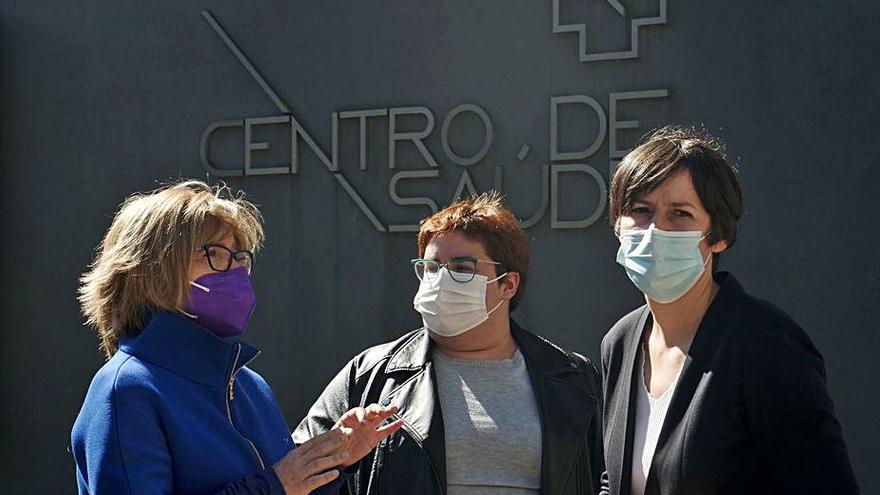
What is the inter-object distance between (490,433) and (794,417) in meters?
0.99

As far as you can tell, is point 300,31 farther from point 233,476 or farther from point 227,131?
point 233,476

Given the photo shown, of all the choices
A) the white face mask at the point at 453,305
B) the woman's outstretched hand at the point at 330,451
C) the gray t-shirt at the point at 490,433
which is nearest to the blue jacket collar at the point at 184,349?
the woman's outstretched hand at the point at 330,451

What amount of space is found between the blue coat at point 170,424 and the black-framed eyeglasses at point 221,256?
15 centimetres

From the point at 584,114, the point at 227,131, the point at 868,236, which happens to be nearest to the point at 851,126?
the point at 868,236

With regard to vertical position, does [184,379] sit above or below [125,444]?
above

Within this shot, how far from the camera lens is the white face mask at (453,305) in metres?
3.30

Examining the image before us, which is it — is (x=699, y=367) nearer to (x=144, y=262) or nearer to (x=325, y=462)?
(x=325, y=462)

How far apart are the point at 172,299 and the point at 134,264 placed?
0.39 feet

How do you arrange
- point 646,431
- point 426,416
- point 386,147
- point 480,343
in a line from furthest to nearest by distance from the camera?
point 386,147
point 480,343
point 426,416
point 646,431

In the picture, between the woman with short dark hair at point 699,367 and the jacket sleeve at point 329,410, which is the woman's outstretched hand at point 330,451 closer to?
the jacket sleeve at point 329,410

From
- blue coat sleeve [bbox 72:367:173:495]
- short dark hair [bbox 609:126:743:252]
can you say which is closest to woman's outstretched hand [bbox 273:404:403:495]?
blue coat sleeve [bbox 72:367:173:495]

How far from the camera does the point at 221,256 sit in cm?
254

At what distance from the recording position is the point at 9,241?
6.82 metres

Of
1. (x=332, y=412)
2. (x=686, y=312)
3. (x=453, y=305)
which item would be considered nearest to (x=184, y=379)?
(x=332, y=412)
